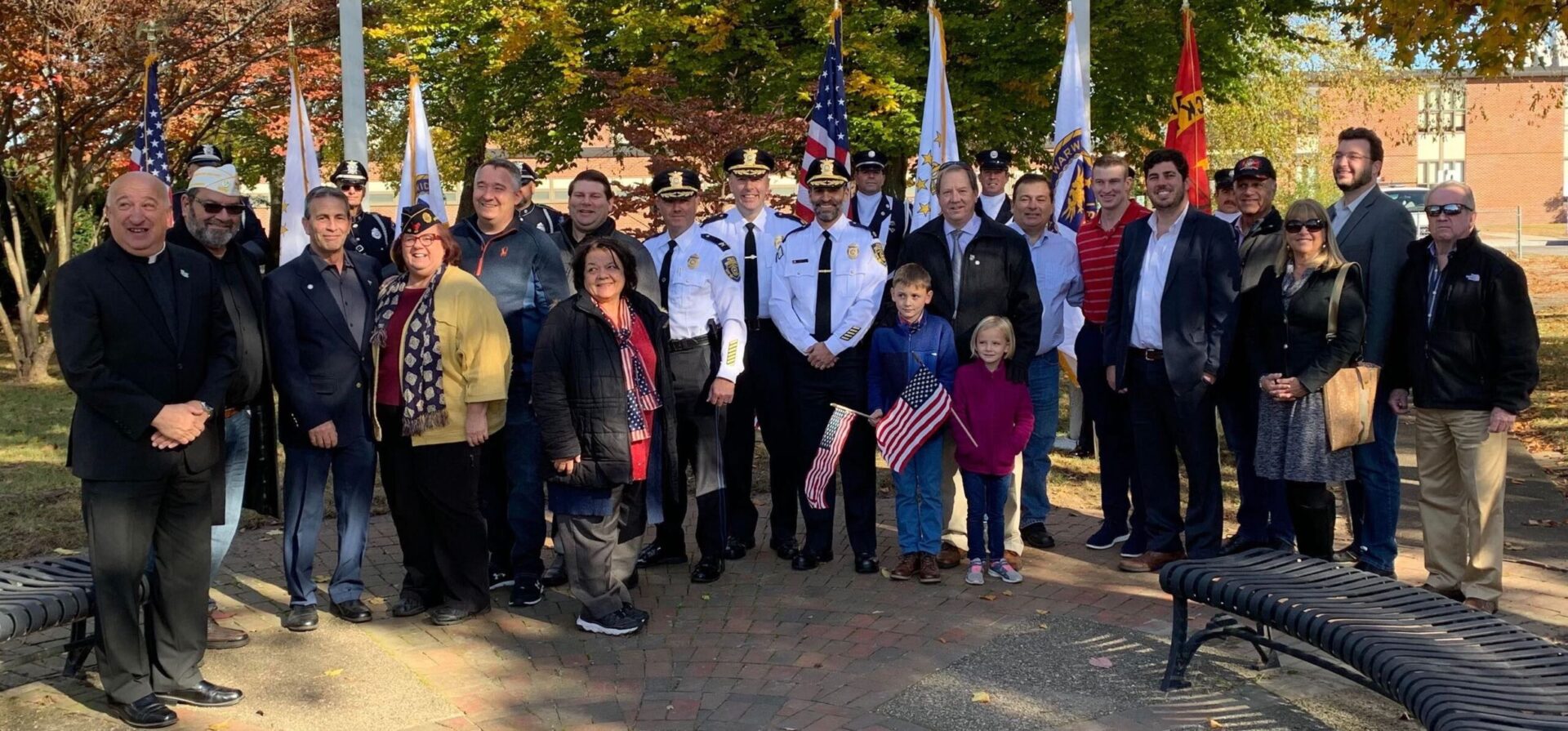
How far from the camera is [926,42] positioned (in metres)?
16.9

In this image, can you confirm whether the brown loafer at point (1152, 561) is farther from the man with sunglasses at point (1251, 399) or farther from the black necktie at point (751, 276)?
the black necktie at point (751, 276)

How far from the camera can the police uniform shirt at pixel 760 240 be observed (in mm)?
6992

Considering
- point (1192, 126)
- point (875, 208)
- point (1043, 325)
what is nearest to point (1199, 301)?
point (1043, 325)

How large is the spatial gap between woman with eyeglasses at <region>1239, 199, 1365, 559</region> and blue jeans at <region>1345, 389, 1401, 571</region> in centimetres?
43

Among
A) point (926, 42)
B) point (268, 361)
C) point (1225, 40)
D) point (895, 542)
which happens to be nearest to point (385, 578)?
point (268, 361)

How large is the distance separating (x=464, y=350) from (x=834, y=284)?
1934 mm

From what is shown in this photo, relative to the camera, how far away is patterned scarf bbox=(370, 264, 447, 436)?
5.88 m

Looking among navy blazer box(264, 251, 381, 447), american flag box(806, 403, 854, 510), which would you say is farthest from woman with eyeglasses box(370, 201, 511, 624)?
american flag box(806, 403, 854, 510)

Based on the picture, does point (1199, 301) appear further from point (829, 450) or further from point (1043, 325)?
point (829, 450)

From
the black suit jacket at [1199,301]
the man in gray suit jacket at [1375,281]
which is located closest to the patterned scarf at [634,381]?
the black suit jacket at [1199,301]

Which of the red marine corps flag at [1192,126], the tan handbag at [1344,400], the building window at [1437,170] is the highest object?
the building window at [1437,170]

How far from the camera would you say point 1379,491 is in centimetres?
643

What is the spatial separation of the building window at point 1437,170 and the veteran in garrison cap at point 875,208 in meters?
62.4

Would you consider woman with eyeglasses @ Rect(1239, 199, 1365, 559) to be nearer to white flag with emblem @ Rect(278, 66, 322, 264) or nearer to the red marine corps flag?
the red marine corps flag
